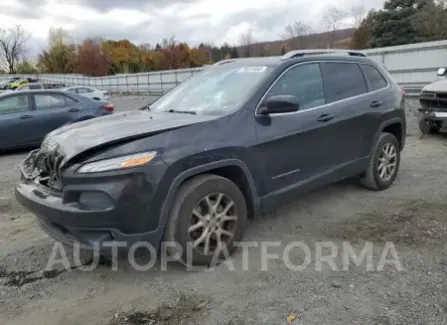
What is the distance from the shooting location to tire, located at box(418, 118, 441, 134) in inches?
343

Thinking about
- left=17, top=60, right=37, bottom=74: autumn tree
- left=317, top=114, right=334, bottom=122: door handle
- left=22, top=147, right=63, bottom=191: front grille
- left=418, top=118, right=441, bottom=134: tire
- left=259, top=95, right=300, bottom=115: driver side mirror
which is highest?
left=17, top=60, right=37, bottom=74: autumn tree

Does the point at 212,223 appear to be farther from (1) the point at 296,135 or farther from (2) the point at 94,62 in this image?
(2) the point at 94,62

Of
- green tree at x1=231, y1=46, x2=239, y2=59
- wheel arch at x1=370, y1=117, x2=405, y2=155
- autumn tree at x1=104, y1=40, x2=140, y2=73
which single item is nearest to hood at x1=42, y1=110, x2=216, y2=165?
wheel arch at x1=370, y1=117, x2=405, y2=155

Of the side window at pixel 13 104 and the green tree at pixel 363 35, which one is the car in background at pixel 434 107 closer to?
the side window at pixel 13 104

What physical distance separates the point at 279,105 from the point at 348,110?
129 centimetres

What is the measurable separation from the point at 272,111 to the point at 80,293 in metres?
2.15

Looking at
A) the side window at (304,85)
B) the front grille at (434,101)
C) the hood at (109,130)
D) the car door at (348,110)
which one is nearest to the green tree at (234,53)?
the front grille at (434,101)

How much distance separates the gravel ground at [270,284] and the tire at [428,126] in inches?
183

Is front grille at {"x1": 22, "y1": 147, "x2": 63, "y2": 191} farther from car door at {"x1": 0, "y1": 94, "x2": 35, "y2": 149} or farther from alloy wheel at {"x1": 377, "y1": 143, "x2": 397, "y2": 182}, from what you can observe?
car door at {"x1": 0, "y1": 94, "x2": 35, "y2": 149}

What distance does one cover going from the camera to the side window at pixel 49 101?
31.6ft

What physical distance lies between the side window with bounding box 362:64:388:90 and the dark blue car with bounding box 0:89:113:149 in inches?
275

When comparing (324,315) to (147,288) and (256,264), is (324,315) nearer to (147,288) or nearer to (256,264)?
(256,264)

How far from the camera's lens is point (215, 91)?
4199 mm

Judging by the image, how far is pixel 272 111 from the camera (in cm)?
372
